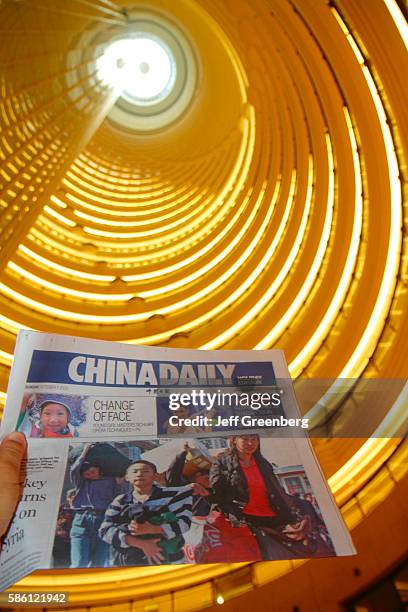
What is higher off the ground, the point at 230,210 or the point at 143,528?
the point at 230,210

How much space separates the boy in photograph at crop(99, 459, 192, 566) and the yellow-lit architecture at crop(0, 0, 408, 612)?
4.60ft

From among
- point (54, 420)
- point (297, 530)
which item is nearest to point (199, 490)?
point (297, 530)

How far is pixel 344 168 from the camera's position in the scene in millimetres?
5289

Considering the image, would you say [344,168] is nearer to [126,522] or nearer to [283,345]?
[283,345]

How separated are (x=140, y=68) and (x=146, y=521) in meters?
12.3

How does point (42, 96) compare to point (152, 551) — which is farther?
point (42, 96)

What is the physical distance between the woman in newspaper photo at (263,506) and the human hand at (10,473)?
0.94 meters

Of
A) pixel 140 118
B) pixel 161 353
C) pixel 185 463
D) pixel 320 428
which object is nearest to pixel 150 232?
pixel 140 118

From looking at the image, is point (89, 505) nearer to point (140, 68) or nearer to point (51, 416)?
point (51, 416)

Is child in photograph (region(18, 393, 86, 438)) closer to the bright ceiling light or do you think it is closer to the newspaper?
the newspaper

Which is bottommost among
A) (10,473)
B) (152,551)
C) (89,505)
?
(152,551)

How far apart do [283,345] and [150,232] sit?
186 inches

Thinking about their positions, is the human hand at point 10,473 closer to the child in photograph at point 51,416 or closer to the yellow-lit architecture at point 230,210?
the child in photograph at point 51,416

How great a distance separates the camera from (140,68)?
37.6 ft
